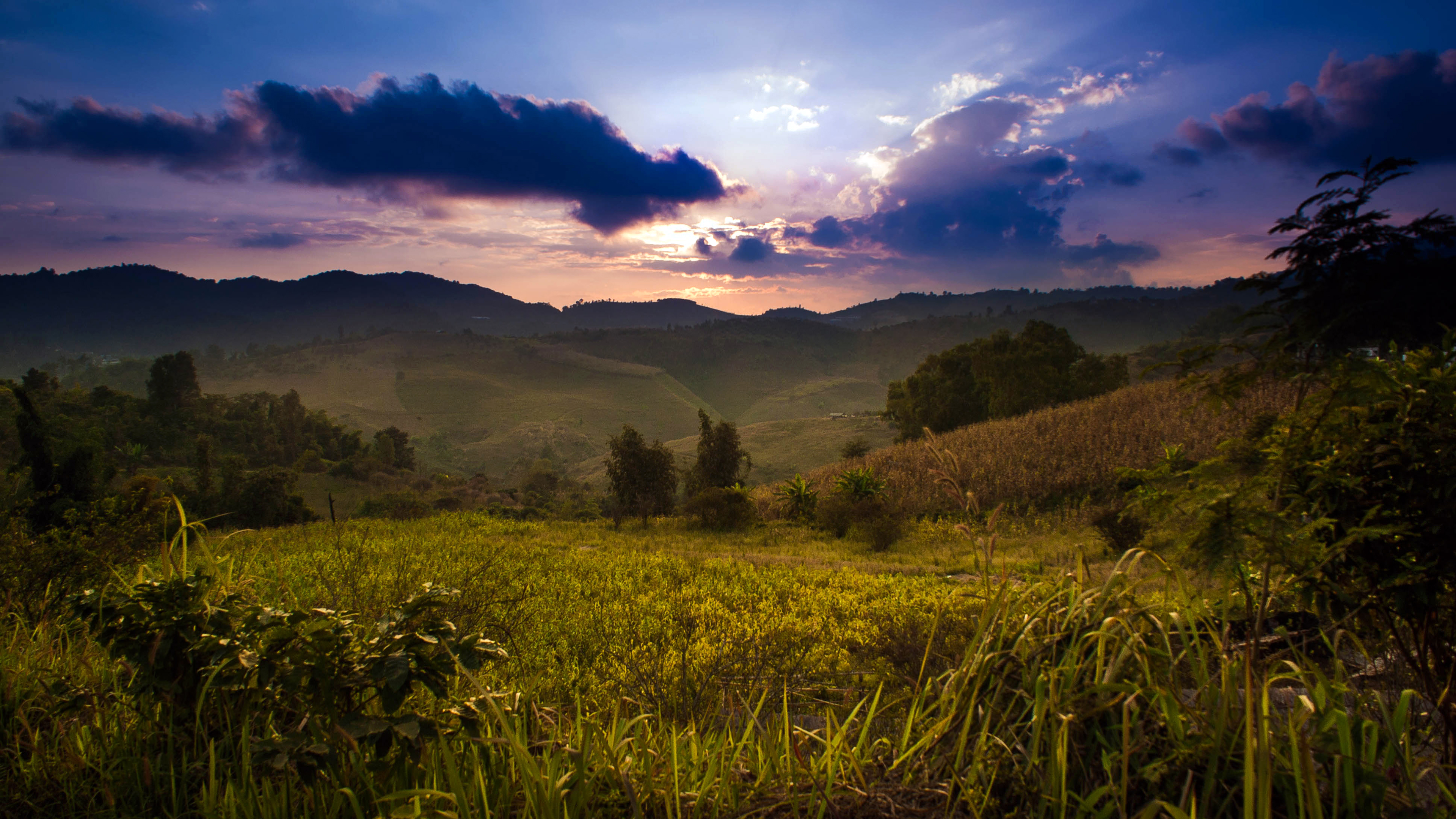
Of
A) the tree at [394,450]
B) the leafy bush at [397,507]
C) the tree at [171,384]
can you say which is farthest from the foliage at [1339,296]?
the tree at [171,384]

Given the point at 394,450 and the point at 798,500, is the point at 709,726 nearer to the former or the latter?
the point at 798,500

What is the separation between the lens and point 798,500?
19234mm

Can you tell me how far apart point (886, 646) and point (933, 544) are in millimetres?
9080

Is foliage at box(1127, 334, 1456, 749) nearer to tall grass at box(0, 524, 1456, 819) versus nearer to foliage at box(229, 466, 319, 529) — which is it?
tall grass at box(0, 524, 1456, 819)

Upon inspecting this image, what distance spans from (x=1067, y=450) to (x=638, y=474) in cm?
1451

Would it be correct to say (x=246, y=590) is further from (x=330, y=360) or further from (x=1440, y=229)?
(x=330, y=360)

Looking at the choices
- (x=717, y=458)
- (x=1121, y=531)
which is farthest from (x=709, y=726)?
(x=717, y=458)

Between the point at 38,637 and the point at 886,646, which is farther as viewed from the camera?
the point at 886,646

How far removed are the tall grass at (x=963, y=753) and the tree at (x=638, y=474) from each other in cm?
1954

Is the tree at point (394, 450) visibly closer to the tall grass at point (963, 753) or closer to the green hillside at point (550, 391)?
the green hillside at point (550, 391)

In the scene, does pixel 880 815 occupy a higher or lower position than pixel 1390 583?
Answer: lower

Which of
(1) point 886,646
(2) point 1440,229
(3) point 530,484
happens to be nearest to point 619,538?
(1) point 886,646

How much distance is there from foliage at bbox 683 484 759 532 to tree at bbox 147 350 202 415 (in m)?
61.0

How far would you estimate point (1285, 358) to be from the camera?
1.83 metres
